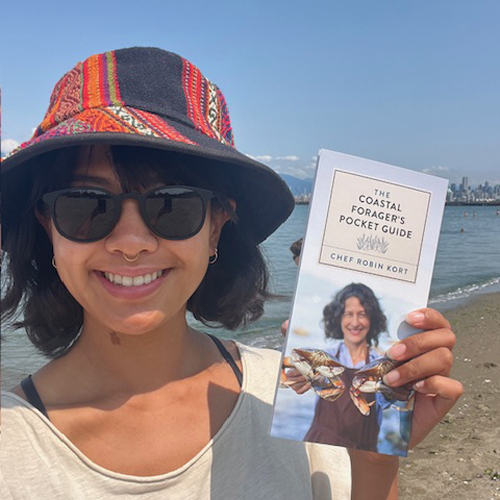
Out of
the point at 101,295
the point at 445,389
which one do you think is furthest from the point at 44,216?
the point at 445,389

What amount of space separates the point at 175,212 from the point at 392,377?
787 millimetres

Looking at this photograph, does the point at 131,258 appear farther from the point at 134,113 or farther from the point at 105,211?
the point at 134,113

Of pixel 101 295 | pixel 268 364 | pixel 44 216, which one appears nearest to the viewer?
pixel 101 295

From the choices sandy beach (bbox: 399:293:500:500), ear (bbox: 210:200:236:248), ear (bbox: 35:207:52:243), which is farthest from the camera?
sandy beach (bbox: 399:293:500:500)

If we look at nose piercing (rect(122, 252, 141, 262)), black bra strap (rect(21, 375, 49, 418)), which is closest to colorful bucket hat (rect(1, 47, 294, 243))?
nose piercing (rect(122, 252, 141, 262))

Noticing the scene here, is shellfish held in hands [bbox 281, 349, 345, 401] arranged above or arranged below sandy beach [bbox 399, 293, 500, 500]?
above

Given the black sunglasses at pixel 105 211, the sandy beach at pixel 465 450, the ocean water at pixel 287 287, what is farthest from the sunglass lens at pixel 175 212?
the sandy beach at pixel 465 450

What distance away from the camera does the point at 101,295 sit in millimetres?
1407

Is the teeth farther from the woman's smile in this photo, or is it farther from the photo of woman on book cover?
the photo of woman on book cover

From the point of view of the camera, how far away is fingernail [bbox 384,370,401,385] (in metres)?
1.36

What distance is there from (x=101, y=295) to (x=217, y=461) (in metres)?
0.63

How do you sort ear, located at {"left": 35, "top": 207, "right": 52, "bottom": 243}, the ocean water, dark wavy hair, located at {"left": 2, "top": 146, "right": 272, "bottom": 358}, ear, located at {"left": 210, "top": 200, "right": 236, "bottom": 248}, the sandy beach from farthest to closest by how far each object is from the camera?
the ocean water, the sandy beach, ear, located at {"left": 210, "top": 200, "right": 236, "bottom": 248}, ear, located at {"left": 35, "top": 207, "right": 52, "bottom": 243}, dark wavy hair, located at {"left": 2, "top": 146, "right": 272, "bottom": 358}

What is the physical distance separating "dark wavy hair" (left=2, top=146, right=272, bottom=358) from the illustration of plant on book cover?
0.47 meters

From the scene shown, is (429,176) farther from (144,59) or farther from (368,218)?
(144,59)
